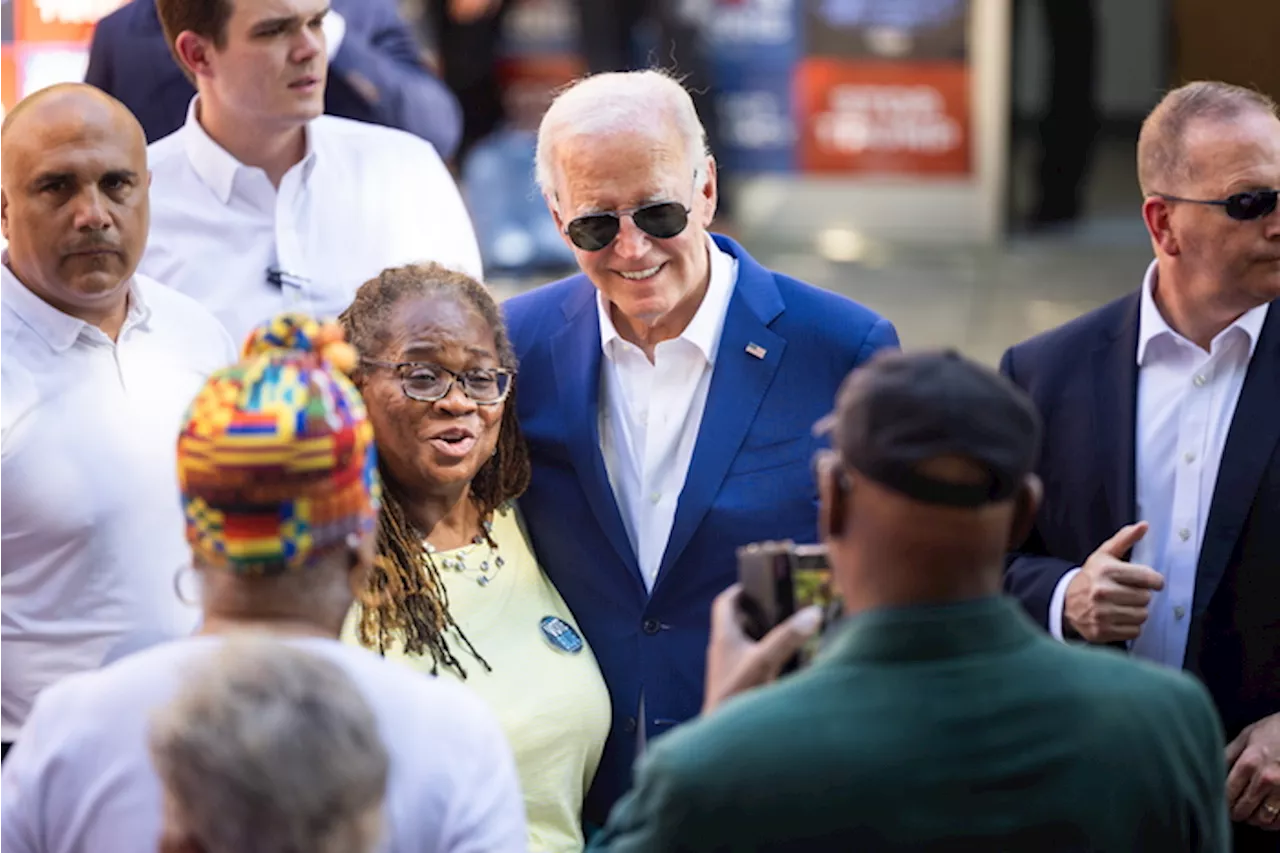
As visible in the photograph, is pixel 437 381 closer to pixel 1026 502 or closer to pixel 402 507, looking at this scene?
pixel 402 507

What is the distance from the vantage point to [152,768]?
7.65 ft

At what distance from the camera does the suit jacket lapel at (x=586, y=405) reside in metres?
3.70

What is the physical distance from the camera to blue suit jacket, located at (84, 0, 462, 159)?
5.00m

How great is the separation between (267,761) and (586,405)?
1849 mm

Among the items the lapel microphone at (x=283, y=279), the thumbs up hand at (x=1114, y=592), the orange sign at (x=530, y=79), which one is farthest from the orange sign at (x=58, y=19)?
the orange sign at (x=530, y=79)

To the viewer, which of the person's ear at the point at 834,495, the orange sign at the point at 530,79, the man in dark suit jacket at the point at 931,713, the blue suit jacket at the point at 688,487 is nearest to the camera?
the man in dark suit jacket at the point at 931,713

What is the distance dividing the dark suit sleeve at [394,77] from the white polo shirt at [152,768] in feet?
10.8

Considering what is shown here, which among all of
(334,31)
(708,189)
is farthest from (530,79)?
(708,189)

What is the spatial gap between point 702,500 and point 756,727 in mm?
1436

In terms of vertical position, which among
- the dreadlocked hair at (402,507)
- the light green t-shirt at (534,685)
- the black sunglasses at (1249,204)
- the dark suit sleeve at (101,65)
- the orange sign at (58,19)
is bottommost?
the light green t-shirt at (534,685)

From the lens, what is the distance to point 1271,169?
3.76 meters

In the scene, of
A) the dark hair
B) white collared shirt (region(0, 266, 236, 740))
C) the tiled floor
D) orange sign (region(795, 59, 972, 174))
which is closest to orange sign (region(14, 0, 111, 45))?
the dark hair

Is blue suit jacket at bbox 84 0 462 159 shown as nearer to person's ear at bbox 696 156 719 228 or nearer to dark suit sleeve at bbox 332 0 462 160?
dark suit sleeve at bbox 332 0 462 160

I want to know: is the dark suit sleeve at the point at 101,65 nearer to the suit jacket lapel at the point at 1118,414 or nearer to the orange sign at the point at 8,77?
the orange sign at the point at 8,77
